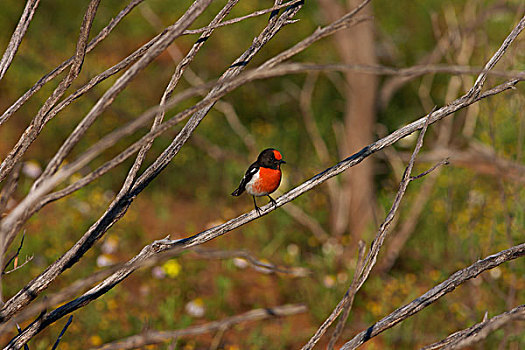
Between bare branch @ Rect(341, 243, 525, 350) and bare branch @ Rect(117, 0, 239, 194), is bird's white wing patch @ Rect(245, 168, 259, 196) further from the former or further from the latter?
bare branch @ Rect(341, 243, 525, 350)

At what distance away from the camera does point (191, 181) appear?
695 cm

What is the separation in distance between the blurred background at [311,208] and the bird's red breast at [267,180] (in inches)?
35.5

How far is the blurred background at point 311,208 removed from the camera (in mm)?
4398

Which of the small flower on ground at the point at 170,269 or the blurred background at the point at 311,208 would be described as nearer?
the blurred background at the point at 311,208

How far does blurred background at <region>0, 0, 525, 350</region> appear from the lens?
4398 mm

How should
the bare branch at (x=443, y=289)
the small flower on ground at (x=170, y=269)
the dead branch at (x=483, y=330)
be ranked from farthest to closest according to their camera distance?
the small flower on ground at (x=170, y=269) < the bare branch at (x=443, y=289) < the dead branch at (x=483, y=330)

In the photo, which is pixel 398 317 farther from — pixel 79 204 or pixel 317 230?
pixel 79 204

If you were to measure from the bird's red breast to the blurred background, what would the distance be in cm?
90

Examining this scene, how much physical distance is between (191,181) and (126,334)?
2.79 meters

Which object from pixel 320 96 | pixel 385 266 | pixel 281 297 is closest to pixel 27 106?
pixel 320 96

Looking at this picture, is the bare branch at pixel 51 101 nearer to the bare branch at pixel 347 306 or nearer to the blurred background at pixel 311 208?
the bare branch at pixel 347 306

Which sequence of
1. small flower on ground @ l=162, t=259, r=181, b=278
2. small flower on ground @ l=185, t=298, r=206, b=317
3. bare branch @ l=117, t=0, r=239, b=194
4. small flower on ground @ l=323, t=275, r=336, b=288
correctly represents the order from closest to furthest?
bare branch @ l=117, t=0, r=239, b=194
small flower on ground @ l=185, t=298, r=206, b=317
small flower on ground @ l=162, t=259, r=181, b=278
small flower on ground @ l=323, t=275, r=336, b=288

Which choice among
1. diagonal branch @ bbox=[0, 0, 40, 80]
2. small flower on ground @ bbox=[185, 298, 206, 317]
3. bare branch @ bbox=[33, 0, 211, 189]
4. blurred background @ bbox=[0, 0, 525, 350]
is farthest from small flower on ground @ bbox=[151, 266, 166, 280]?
bare branch @ bbox=[33, 0, 211, 189]

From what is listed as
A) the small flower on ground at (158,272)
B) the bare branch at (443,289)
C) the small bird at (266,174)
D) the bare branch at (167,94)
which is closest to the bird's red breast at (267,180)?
the small bird at (266,174)
